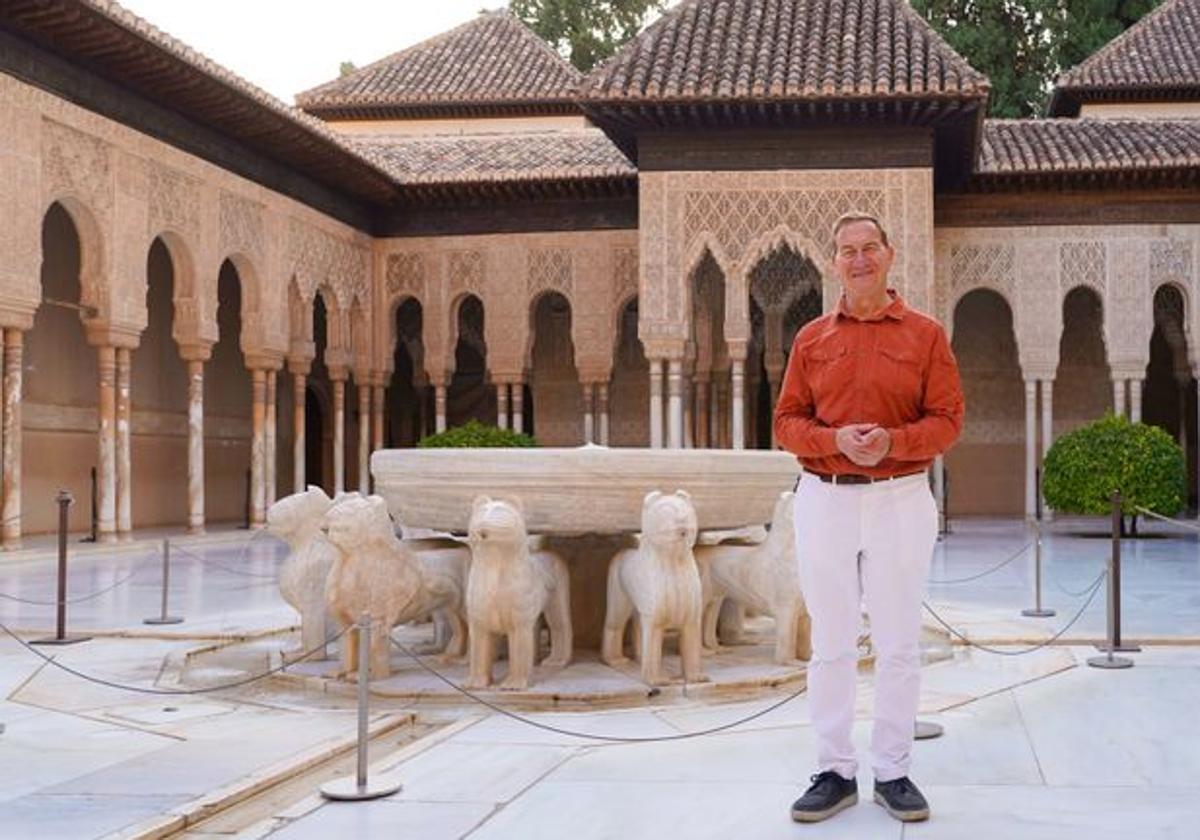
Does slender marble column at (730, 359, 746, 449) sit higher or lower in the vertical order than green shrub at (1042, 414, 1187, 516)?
higher

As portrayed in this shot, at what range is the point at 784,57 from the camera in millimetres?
19656

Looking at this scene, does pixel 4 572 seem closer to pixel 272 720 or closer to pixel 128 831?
pixel 272 720

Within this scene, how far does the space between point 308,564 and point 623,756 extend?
282 centimetres

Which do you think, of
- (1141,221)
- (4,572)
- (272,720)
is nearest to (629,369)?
(1141,221)

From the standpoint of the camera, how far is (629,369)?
2642 cm

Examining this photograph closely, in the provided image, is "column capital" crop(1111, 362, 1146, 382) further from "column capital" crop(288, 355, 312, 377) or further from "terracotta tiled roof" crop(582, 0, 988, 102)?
"column capital" crop(288, 355, 312, 377)

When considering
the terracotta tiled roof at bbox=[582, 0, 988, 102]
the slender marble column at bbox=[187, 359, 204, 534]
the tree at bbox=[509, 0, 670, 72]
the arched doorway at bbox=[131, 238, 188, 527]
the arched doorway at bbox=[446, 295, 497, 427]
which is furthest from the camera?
the tree at bbox=[509, 0, 670, 72]

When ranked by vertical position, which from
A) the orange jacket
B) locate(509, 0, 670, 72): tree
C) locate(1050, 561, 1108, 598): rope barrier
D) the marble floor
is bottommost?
locate(1050, 561, 1108, 598): rope barrier

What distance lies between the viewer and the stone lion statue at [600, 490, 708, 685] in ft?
19.4

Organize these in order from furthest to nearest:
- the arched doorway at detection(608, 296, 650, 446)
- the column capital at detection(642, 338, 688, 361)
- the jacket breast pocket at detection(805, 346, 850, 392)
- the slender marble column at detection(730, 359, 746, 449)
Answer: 1. the arched doorway at detection(608, 296, 650, 446)
2. the slender marble column at detection(730, 359, 746, 449)
3. the column capital at detection(642, 338, 688, 361)
4. the jacket breast pocket at detection(805, 346, 850, 392)

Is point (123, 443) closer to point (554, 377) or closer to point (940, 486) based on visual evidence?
point (554, 377)

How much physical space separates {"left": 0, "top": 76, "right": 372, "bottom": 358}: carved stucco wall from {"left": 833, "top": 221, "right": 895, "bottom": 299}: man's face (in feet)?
41.6

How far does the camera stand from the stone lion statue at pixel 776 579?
21.9 ft

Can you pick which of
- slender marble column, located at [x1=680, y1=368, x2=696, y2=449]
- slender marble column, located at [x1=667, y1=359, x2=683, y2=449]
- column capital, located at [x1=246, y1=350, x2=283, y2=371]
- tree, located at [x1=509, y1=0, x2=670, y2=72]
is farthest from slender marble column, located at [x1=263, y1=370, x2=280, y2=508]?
tree, located at [x1=509, y1=0, x2=670, y2=72]
